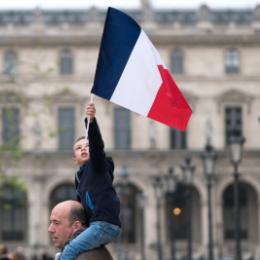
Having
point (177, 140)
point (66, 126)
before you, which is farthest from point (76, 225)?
point (177, 140)

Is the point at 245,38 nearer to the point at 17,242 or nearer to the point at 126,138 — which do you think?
the point at 126,138

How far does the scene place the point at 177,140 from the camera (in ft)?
245

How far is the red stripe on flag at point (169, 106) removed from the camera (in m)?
8.37

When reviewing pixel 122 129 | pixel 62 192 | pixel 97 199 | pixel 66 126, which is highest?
pixel 97 199

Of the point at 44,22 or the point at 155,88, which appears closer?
the point at 155,88

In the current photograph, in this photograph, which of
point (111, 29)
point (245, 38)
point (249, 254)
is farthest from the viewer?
point (245, 38)

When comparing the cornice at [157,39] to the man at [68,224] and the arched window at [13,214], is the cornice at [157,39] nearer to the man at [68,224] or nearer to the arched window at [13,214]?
the arched window at [13,214]

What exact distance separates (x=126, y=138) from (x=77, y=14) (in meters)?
8.23

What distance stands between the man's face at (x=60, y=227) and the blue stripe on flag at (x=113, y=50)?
983 millimetres

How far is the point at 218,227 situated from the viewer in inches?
2862

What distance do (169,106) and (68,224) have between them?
59.6 inches

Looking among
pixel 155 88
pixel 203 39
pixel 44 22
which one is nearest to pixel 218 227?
pixel 203 39

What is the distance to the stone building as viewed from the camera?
73.2 m

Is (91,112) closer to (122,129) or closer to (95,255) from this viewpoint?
(95,255)
